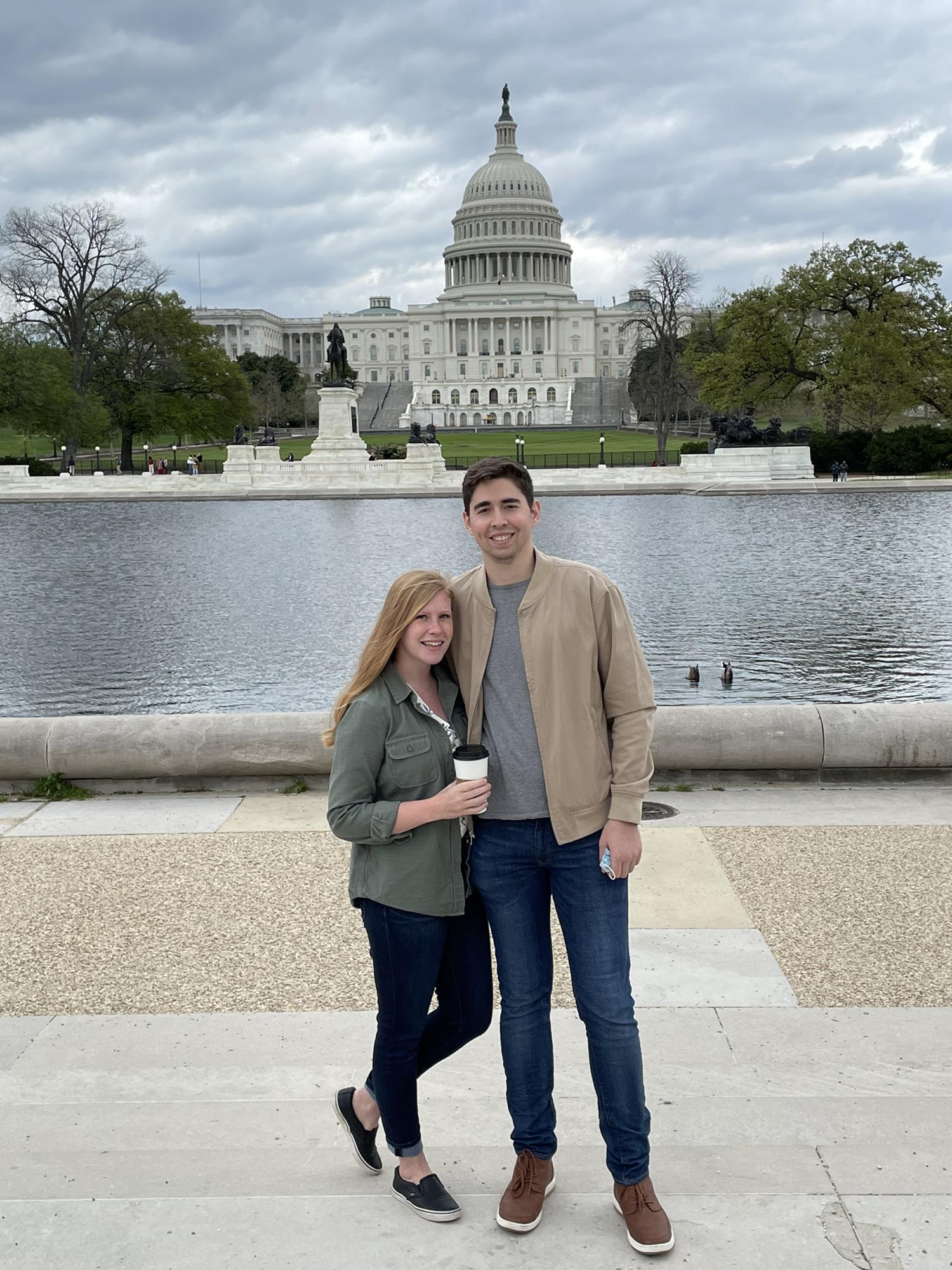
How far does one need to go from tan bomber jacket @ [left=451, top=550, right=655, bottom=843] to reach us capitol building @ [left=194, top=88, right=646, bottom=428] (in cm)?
13999

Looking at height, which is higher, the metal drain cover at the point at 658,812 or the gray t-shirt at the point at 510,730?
the gray t-shirt at the point at 510,730

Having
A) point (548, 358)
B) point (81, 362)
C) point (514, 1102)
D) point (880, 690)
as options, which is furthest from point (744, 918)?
point (548, 358)

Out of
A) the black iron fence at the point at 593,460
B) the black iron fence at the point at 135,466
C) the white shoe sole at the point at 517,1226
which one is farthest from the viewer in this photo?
the black iron fence at the point at 593,460

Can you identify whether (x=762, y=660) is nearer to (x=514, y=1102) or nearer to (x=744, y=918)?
(x=744, y=918)

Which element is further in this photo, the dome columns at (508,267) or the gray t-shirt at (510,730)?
the dome columns at (508,267)

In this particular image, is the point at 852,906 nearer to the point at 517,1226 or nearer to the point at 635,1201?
the point at 635,1201

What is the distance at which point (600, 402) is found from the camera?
134 meters

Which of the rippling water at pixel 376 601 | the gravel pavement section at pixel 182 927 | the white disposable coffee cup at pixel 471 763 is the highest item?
the white disposable coffee cup at pixel 471 763

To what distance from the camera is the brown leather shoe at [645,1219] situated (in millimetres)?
2998

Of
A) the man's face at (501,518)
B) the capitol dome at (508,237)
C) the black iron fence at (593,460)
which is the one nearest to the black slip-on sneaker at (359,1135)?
the man's face at (501,518)

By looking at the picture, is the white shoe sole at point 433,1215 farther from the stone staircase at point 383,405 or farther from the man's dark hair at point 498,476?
the stone staircase at point 383,405

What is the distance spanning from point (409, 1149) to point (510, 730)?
113 cm

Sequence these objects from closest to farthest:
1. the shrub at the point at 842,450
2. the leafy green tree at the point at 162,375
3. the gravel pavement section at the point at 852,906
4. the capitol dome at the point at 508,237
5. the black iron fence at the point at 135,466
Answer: the gravel pavement section at the point at 852,906 < the shrub at the point at 842,450 < the black iron fence at the point at 135,466 < the leafy green tree at the point at 162,375 < the capitol dome at the point at 508,237

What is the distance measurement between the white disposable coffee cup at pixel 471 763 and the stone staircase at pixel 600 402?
371ft
